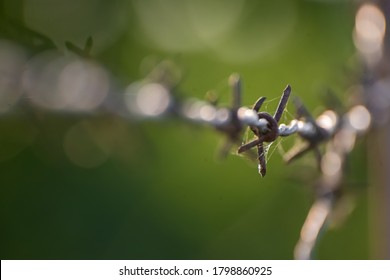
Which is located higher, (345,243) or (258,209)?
(258,209)

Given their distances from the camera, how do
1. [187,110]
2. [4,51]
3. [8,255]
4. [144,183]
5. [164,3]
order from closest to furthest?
[4,51] → [187,110] → [8,255] → [144,183] → [164,3]

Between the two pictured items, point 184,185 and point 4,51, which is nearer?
point 4,51

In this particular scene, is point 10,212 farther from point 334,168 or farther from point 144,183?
point 334,168

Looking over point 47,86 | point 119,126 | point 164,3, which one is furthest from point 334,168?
point 164,3

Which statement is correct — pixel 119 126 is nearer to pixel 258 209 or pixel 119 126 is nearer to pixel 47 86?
pixel 47 86

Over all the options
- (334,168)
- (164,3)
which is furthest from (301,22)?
(334,168)

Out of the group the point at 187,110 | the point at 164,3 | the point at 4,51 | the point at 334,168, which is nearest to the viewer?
the point at 4,51

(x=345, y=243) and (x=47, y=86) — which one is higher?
(x=345, y=243)
